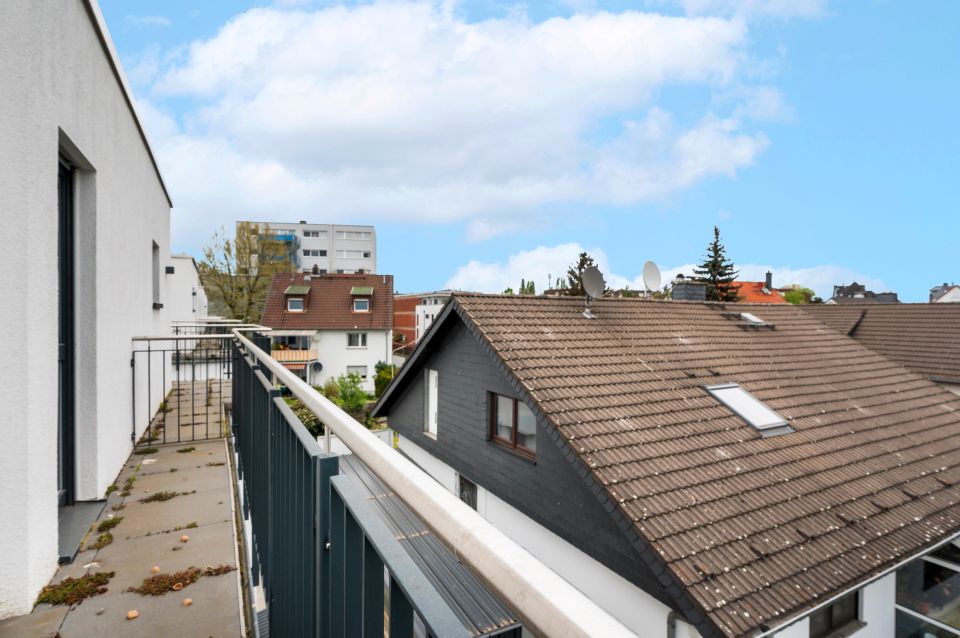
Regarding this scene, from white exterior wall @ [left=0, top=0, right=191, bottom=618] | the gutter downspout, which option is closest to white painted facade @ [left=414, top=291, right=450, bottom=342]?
the gutter downspout

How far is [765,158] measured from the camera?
67.0 ft

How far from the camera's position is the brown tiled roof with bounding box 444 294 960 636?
18.4 ft

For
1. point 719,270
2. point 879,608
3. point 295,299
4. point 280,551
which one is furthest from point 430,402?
point 719,270

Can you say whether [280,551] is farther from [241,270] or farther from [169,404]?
[241,270]

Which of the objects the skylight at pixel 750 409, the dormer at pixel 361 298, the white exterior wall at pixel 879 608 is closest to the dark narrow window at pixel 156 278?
the skylight at pixel 750 409

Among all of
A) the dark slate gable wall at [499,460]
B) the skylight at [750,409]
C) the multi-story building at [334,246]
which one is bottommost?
the dark slate gable wall at [499,460]

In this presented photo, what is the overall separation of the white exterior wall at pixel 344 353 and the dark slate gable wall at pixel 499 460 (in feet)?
57.5

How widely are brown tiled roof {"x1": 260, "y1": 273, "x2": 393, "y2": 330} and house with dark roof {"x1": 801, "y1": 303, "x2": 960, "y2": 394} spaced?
911 inches

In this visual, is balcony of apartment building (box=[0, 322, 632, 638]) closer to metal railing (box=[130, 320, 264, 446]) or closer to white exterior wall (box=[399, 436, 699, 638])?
metal railing (box=[130, 320, 264, 446])

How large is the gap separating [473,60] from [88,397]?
1734 cm

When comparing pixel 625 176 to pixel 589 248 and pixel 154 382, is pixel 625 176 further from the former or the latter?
pixel 154 382

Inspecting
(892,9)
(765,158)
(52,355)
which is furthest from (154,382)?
(765,158)

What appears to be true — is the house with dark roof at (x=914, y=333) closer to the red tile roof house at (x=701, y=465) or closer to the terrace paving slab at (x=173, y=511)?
the red tile roof house at (x=701, y=465)

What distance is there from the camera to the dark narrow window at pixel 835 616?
22.6ft
